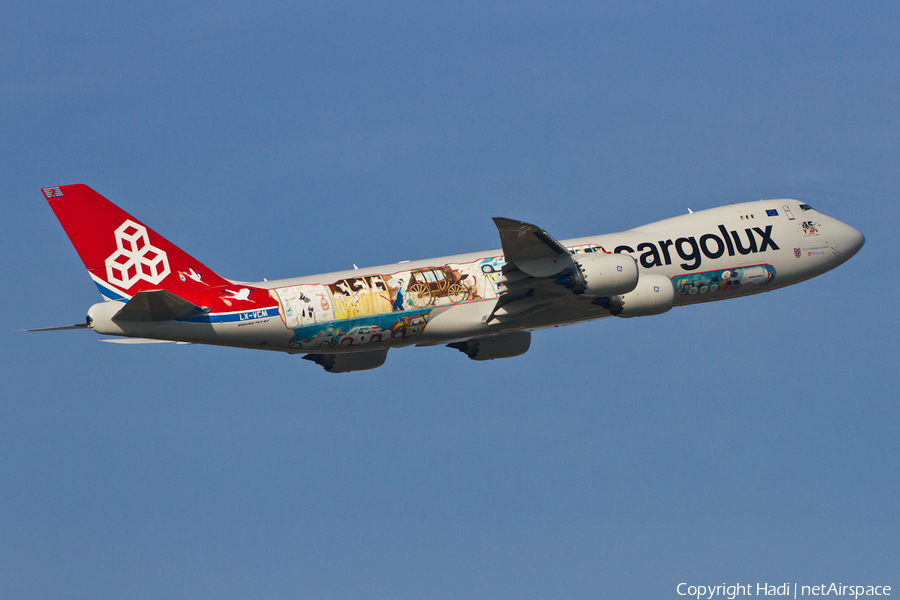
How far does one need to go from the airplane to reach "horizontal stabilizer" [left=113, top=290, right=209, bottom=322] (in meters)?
0.05

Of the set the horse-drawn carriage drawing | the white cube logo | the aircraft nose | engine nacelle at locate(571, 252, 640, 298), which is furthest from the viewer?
the aircraft nose

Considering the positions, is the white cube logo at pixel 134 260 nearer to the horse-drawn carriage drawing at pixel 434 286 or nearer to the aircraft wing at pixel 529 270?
the horse-drawn carriage drawing at pixel 434 286

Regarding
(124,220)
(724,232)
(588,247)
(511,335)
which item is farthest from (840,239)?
(124,220)

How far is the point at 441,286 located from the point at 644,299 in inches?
295

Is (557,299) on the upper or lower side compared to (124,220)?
lower

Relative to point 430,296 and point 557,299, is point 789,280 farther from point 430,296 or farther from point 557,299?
point 430,296

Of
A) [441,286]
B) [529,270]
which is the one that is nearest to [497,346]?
[441,286]

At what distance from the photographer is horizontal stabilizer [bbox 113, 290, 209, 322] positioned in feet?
111

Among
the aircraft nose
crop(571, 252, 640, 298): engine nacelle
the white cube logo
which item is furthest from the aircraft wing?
the aircraft nose

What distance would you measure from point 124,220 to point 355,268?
8.27 meters

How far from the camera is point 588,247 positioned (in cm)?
4134

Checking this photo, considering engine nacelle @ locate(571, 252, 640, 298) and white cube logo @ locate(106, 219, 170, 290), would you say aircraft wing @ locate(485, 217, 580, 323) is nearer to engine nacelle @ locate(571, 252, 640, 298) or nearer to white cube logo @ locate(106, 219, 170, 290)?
engine nacelle @ locate(571, 252, 640, 298)

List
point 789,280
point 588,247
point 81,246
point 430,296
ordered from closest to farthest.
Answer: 1. point 81,246
2. point 430,296
3. point 588,247
4. point 789,280

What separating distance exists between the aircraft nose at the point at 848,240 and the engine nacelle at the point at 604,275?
12.2 m
